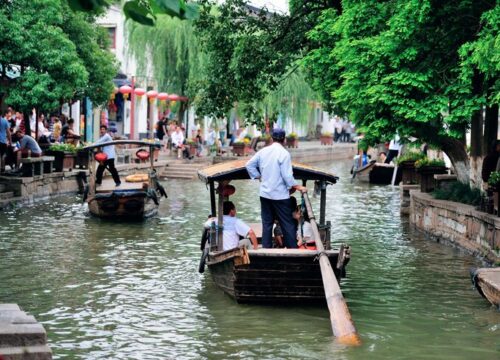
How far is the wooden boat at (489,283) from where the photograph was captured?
1244 cm

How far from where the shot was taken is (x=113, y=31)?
49250 mm

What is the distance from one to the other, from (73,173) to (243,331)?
18164 millimetres

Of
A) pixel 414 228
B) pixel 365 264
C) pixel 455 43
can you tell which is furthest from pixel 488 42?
pixel 414 228

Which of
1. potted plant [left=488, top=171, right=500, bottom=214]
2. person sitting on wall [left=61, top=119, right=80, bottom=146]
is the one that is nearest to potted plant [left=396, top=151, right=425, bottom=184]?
potted plant [left=488, top=171, right=500, bottom=214]

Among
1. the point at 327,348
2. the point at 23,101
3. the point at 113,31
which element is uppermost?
the point at 113,31

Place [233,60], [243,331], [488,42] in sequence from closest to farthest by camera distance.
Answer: [243,331], [488,42], [233,60]

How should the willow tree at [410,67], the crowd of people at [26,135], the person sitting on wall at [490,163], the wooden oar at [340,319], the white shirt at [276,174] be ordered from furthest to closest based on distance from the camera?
the crowd of people at [26,135]
the person sitting on wall at [490,163]
the willow tree at [410,67]
the white shirt at [276,174]
the wooden oar at [340,319]

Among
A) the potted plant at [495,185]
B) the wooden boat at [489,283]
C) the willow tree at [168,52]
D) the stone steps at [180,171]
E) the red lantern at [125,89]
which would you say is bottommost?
Answer: the wooden boat at [489,283]

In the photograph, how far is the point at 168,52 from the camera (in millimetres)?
44469

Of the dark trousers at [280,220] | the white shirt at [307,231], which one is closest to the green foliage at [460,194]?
the white shirt at [307,231]

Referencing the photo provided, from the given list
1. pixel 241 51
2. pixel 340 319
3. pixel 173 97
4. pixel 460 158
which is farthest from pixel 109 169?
pixel 173 97

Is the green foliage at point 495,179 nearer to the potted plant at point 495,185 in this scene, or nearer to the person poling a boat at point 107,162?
the potted plant at point 495,185

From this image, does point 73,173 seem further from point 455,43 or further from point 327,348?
point 327,348

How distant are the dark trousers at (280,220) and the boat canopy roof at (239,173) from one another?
726mm
